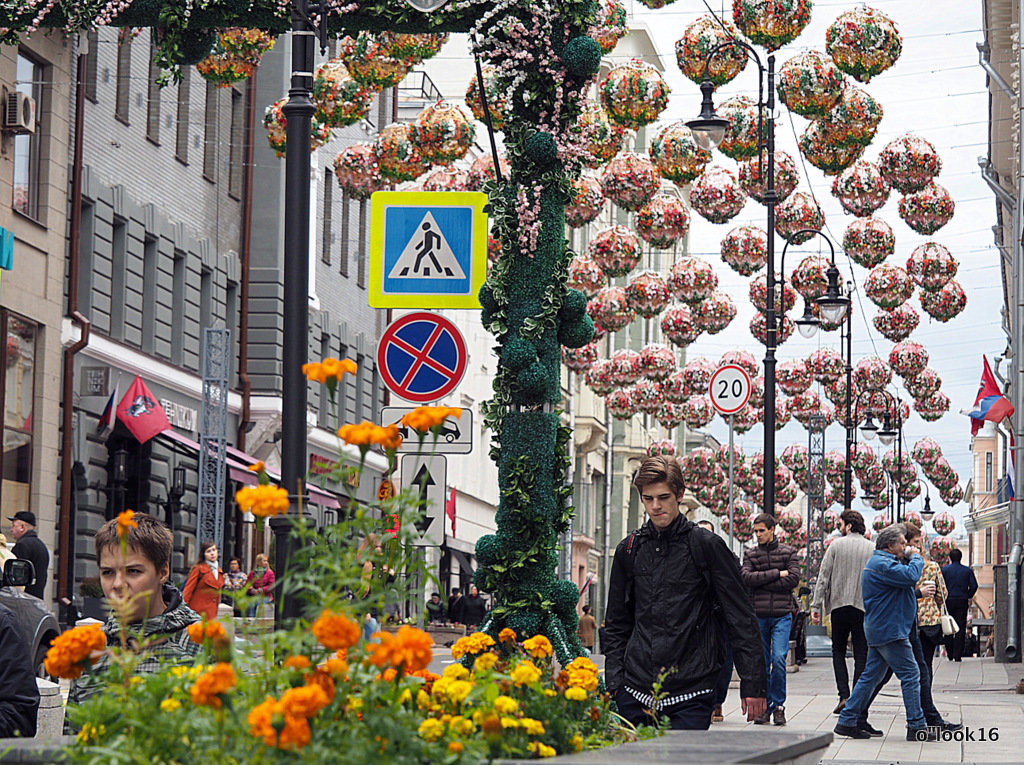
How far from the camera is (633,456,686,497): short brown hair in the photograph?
775cm

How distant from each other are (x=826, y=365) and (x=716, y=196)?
55.5 feet

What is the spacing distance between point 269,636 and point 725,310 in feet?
86.1

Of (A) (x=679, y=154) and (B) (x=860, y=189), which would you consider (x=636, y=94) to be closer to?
(A) (x=679, y=154)

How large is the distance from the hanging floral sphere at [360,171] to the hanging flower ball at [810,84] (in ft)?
14.6

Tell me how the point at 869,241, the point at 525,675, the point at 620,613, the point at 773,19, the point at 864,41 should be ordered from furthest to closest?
1. the point at 869,241
2. the point at 864,41
3. the point at 773,19
4. the point at 620,613
5. the point at 525,675

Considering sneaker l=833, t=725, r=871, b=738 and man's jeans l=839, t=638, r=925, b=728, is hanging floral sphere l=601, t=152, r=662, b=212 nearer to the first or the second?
man's jeans l=839, t=638, r=925, b=728

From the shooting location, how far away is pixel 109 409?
95.2 ft

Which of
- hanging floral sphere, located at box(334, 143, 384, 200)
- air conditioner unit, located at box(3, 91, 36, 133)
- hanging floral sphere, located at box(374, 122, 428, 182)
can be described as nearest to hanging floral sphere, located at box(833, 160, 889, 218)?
hanging floral sphere, located at box(374, 122, 428, 182)

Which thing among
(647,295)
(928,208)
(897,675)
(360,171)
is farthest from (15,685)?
(647,295)

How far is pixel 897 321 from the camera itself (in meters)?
30.9

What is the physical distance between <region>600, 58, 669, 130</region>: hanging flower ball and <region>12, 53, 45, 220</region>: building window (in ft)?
39.9

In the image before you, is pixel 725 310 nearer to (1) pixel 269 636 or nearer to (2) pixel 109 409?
(2) pixel 109 409

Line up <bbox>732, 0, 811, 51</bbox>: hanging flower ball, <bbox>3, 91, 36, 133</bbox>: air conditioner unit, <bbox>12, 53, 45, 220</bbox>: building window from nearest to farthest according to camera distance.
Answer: <bbox>732, 0, 811, 51</bbox>: hanging flower ball
<bbox>3, 91, 36, 133</bbox>: air conditioner unit
<bbox>12, 53, 45, 220</bbox>: building window

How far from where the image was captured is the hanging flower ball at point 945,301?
29172mm
